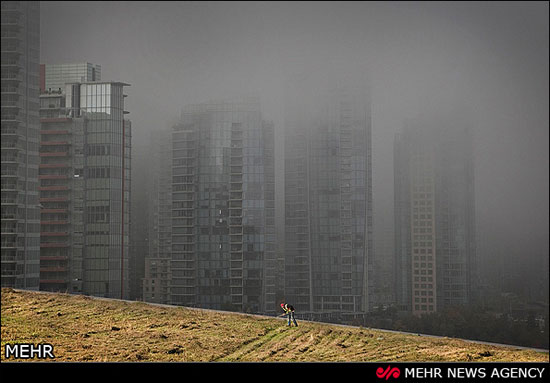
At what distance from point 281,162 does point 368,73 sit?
1.66 m

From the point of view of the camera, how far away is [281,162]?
9.20 meters

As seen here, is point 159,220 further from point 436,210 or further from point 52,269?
point 436,210

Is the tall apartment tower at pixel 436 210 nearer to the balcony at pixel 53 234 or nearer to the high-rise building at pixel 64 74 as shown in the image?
the high-rise building at pixel 64 74

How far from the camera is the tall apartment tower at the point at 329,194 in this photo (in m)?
9.14

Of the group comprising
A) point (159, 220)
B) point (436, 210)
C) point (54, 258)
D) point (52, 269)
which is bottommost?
point (52, 269)

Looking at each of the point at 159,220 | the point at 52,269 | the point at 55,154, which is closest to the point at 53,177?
the point at 55,154

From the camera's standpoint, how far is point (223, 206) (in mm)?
9180

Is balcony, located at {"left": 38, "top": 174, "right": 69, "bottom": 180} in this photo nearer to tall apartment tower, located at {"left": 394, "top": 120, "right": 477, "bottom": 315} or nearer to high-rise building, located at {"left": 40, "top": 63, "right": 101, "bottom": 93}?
high-rise building, located at {"left": 40, "top": 63, "right": 101, "bottom": 93}

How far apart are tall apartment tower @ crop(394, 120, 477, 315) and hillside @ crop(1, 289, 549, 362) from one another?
7.71 feet
